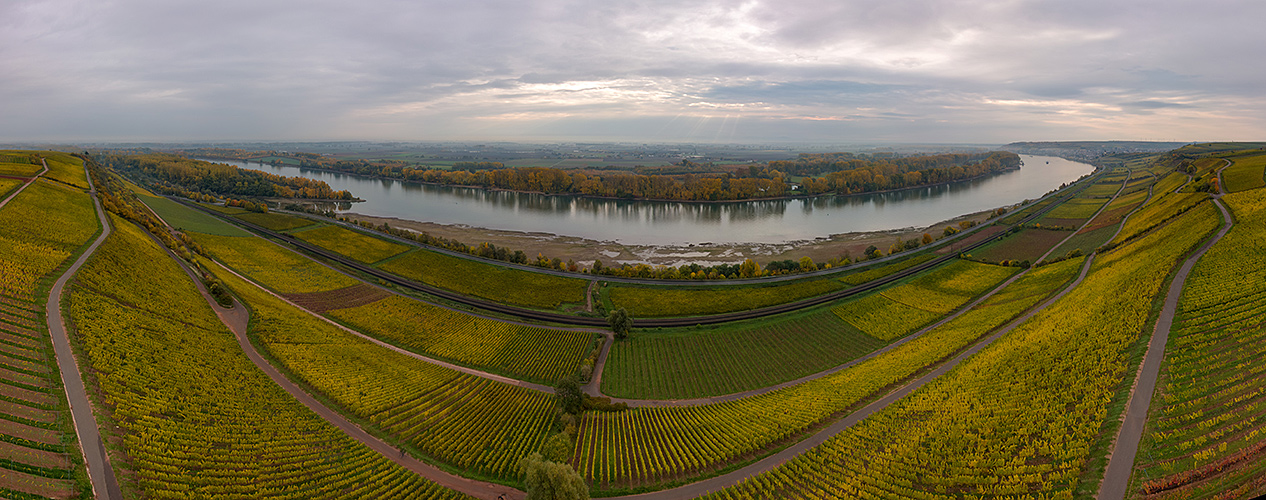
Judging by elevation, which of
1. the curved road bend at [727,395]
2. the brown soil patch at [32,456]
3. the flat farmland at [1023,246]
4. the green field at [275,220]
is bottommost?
the curved road bend at [727,395]

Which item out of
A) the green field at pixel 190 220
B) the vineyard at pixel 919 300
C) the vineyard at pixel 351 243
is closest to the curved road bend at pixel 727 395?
the vineyard at pixel 919 300

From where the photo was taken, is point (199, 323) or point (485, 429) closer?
point (485, 429)

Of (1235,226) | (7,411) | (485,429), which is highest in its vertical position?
(1235,226)

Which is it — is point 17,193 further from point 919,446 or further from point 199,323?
point 919,446

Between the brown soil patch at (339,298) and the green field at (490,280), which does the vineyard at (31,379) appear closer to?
the brown soil patch at (339,298)

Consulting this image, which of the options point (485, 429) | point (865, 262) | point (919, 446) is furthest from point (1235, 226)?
point (485, 429)

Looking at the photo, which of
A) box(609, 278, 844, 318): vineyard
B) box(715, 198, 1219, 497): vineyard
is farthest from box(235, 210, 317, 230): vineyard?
box(715, 198, 1219, 497): vineyard
